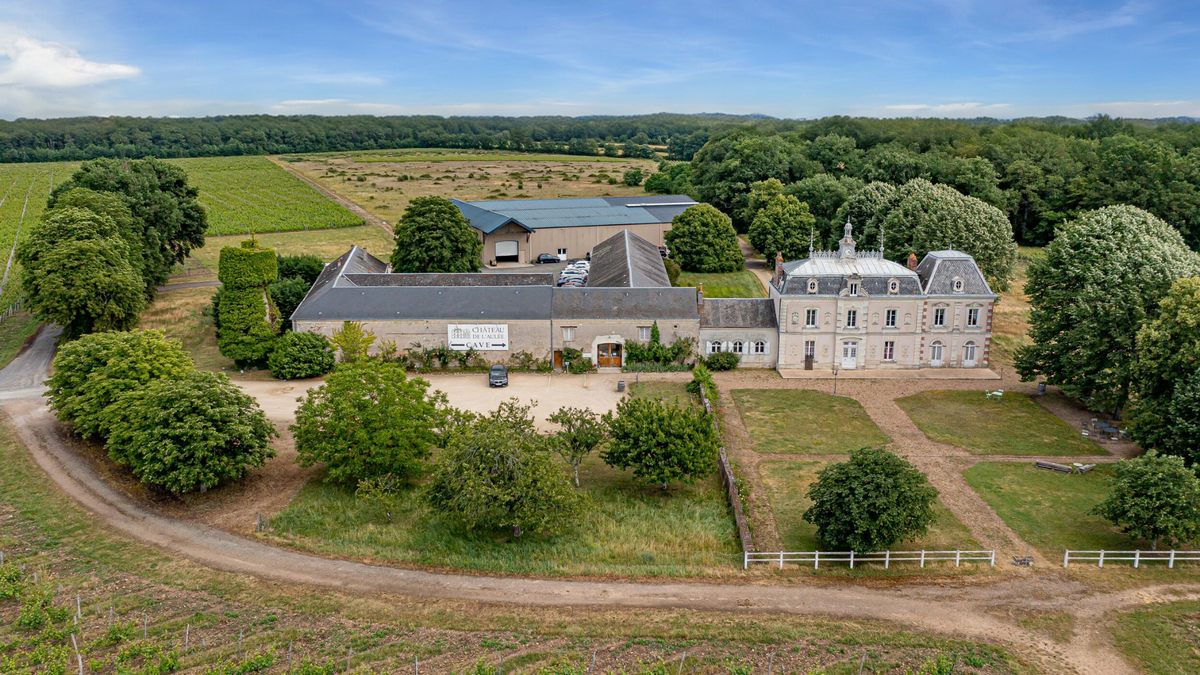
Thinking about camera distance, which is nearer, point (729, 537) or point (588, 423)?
point (729, 537)

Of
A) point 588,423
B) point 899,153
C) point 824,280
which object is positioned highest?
point 899,153

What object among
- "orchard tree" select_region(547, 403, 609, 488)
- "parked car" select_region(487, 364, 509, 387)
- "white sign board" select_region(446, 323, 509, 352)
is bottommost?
"parked car" select_region(487, 364, 509, 387)

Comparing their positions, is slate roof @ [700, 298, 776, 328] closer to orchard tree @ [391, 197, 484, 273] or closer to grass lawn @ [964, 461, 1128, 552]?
grass lawn @ [964, 461, 1128, 552]

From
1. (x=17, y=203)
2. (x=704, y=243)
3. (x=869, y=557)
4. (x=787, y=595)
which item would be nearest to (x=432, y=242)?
(x=704, y=243)

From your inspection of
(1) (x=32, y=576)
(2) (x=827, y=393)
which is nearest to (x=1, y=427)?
(1) (x=32, y=576)

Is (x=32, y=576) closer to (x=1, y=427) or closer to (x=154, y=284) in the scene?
(x=1, y=427)

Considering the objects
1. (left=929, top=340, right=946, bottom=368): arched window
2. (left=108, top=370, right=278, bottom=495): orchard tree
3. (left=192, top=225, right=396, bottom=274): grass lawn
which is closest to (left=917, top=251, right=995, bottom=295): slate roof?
(left=929, top=340, right=946, bottom=368): arched window

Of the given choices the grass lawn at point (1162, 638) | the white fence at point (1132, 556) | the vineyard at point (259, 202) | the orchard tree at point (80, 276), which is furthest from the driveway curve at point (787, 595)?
the vineyard at point (259, 202)
